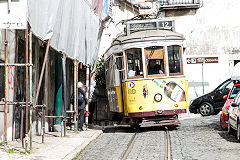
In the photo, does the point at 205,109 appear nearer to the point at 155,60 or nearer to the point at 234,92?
the point at 234,92

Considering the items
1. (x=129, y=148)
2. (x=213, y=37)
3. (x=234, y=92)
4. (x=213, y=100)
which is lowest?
(x=129, y=148)

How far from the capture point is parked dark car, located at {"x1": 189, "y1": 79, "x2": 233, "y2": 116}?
23.7 meters

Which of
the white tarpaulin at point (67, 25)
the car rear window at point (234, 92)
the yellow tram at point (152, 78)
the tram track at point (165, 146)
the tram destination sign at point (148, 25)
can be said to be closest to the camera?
the tram track at point (165, 146)

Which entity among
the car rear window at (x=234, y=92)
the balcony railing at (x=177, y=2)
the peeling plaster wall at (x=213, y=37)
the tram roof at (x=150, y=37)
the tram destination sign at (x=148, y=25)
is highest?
the balcony railing at (x=177, y=2)

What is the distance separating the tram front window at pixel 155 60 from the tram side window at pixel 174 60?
27cm

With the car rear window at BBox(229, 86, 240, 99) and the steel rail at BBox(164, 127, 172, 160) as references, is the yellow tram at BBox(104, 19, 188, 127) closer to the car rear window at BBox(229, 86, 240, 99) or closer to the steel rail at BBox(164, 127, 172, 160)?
the steel rail at BBox(164, 127, 172, 160)

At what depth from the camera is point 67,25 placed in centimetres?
1564

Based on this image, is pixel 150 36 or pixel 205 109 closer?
pixel 150 36

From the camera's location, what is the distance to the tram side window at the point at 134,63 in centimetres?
1658

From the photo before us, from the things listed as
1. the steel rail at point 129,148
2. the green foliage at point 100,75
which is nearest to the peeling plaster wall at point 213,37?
the green foliage at point 100,75

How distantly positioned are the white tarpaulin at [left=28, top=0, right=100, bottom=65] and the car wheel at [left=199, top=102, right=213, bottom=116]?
225 inches

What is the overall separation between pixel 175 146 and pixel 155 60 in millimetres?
4947

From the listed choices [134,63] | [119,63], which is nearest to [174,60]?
[134,63]

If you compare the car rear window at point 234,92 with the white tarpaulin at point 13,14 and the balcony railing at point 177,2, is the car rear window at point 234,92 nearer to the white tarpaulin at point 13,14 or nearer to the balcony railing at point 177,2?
the white tarpaulin at point 13,14
